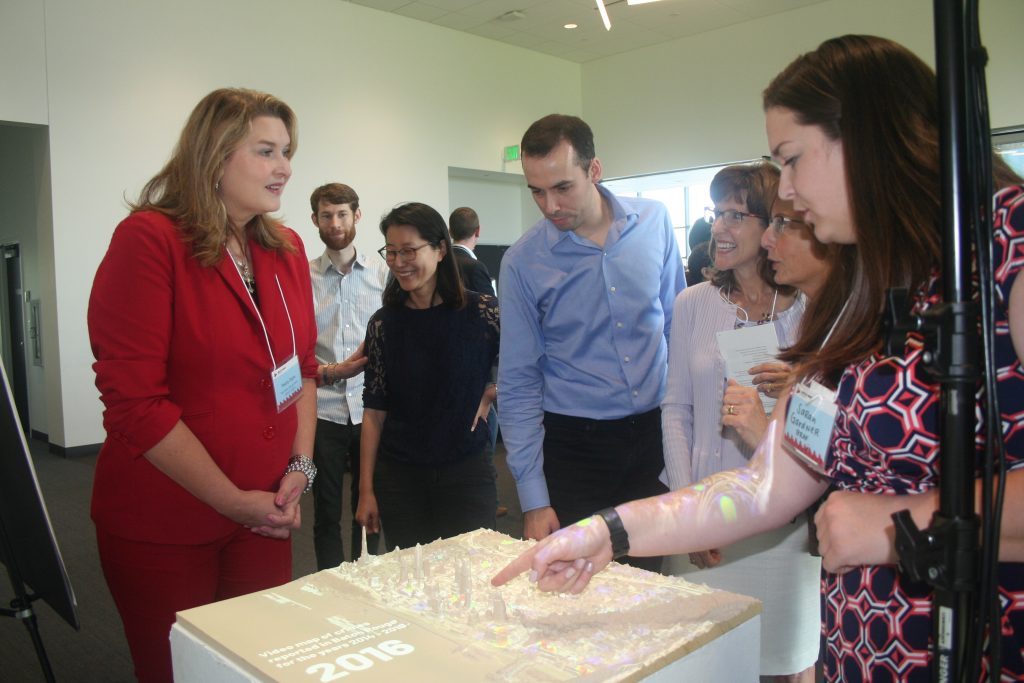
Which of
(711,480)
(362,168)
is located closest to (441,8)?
(362,168)

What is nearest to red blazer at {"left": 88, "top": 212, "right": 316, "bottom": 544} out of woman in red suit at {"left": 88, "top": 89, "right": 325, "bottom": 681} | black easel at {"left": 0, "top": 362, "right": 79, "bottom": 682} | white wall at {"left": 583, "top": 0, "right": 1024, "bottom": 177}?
woman in red suit at {"left": 88, "top": 89, "right": 325, "bottom": 681}

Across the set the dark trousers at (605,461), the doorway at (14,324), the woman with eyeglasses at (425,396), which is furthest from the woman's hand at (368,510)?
the doorway at (14,324)

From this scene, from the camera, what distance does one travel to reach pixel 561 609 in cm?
116

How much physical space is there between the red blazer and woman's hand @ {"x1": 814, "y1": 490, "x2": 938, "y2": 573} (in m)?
1.19

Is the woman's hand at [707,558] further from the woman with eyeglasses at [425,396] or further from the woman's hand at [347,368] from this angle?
the woman's hand at [347,368]

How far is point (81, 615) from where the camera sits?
321 centimetres

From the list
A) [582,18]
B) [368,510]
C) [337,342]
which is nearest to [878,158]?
[368,510]

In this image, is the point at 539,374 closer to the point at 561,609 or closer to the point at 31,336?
the point at 561,609

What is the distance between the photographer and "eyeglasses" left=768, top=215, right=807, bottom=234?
1711 mm

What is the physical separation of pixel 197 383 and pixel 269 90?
20.5 ft

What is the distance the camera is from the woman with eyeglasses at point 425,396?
91.8 inches

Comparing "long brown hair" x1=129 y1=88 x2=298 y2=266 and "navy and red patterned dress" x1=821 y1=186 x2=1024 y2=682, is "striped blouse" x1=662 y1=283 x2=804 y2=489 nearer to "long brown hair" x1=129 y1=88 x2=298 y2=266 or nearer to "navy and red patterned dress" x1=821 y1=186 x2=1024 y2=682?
"navy and red patterned dress" x1=821 y1=186 x2=1024 y2=682

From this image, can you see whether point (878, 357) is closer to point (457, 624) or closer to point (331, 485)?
point (457, 624)

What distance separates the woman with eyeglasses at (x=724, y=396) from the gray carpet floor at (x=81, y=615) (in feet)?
4.97
